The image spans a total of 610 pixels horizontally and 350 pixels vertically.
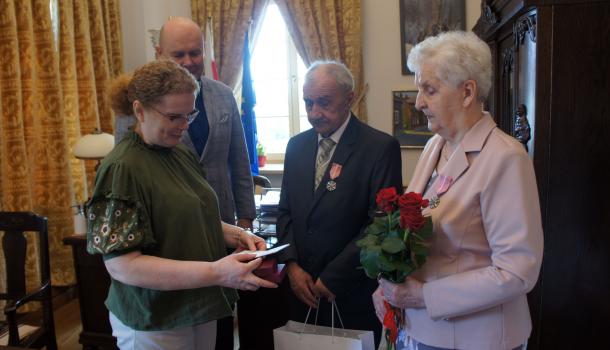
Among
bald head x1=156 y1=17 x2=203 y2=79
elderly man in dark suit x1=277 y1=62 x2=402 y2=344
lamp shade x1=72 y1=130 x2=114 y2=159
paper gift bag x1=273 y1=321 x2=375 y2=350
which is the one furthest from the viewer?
lamp shade x1=72 y1=130 x2=114 y2=159

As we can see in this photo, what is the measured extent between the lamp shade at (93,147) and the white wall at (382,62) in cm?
281

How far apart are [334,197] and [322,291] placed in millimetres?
343

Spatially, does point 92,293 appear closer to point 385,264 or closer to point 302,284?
point 302,284

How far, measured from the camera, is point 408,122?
201 inches

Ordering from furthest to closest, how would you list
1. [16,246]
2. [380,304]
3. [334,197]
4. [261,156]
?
1. [261,156]
2. [16,246]
3. [334,197]
4. [380,304]

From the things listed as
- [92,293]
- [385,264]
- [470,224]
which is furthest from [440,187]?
[92,293]

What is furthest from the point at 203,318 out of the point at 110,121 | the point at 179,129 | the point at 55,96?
the point at 110,121

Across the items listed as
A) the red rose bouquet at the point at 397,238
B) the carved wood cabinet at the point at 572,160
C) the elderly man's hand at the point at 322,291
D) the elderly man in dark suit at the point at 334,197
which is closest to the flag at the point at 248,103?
the elderly man in dark suit at the point at 334,197

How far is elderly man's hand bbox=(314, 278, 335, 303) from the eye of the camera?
1.77m

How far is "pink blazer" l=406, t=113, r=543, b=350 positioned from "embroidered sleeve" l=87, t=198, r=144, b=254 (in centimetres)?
77

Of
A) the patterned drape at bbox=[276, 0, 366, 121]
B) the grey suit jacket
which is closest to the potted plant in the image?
the patterned drape at bbox=[276, 0, 366, 121]

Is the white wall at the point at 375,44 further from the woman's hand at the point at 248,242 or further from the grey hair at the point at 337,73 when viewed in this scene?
the woman's hand at the point at 248,242

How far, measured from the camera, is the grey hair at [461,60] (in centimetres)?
126

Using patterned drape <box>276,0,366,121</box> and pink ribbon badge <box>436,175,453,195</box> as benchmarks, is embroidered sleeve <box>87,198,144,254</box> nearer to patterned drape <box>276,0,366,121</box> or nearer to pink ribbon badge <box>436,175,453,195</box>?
pink ribbon badge <box>436,175,453,195</box>
